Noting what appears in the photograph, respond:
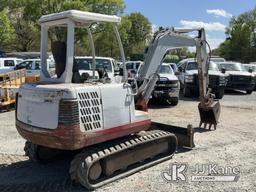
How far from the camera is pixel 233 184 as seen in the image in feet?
21.2

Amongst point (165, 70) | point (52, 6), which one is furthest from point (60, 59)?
point (52, 6)

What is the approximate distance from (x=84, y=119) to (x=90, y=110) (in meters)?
0.18

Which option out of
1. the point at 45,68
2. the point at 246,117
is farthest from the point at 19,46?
the point at 45,68

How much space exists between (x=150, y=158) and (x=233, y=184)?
1655 millimetres

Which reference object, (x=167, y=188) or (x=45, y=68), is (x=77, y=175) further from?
(x=45, y=68)

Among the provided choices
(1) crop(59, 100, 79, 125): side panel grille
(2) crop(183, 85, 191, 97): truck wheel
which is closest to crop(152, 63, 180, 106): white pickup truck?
(2) crop(183, 85, 191, 97): truck wheel

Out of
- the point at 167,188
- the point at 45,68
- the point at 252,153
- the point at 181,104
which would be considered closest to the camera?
the point at 167,188

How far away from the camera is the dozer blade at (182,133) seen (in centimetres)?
848

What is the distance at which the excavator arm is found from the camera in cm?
898

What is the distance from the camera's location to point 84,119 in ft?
19.4

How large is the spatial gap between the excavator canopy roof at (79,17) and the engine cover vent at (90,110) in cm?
116

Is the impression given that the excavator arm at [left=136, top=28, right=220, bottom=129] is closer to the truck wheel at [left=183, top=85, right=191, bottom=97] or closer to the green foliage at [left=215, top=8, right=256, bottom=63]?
the truck wheel at [left=183, top=85, right=191, bottom=97]

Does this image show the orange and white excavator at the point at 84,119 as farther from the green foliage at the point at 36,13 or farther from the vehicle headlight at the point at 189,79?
the green foliage at the point at 36,13

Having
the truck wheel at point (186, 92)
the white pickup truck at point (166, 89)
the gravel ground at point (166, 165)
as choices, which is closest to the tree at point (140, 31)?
the truck wheel at point (186, 92)
